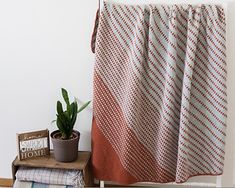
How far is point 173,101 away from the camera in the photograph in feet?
6.01

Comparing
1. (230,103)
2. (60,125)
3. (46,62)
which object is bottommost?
(60,125)

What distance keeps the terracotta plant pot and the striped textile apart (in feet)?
0.36

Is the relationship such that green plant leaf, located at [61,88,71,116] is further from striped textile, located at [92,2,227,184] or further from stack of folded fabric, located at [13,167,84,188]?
stack of folded fabric, located at [13,167,84,188]

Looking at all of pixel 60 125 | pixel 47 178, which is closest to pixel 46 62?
pixel 60 125

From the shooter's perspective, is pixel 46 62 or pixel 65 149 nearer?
pixel 65 149

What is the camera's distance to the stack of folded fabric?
1906 mm

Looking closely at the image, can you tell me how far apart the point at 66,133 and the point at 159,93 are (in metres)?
0.55

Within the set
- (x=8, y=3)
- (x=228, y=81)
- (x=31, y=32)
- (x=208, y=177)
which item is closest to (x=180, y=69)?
(x=228, y=81)

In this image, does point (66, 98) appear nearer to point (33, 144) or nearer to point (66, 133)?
point (66, 133)

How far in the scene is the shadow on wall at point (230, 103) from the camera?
187 cm

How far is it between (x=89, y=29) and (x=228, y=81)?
81cm

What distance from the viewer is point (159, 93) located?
6.16ft

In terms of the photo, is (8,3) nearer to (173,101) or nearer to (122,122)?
(122,122)

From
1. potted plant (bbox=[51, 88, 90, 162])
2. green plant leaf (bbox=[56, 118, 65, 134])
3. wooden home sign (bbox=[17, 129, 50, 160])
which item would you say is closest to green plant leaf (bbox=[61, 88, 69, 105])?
potted plant (bbox=[51, 88, 90, 162])
